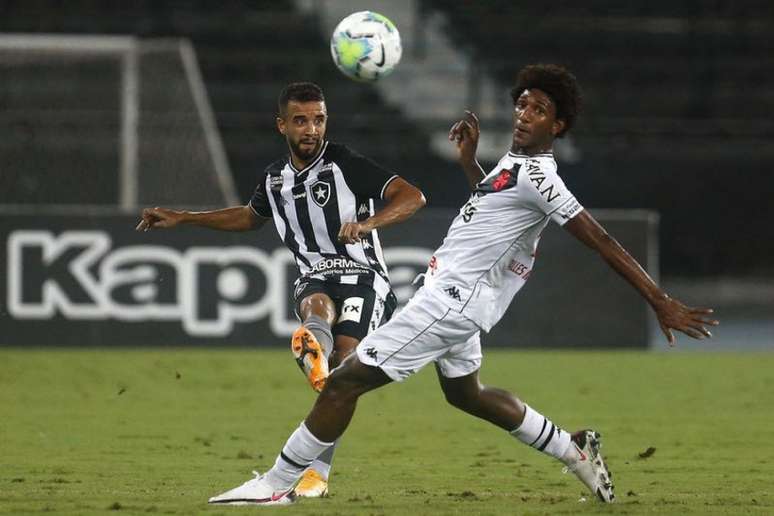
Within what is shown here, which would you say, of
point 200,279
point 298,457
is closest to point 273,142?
point 200,279

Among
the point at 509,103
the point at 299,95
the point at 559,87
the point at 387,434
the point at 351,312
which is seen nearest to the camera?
the point at 559,87

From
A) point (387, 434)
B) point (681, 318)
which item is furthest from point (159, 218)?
point (387, 434)

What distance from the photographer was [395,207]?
23.3 feet

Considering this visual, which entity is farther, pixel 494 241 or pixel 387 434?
pixel 387 434

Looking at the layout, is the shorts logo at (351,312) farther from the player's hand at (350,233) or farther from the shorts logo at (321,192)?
the player's hand at (350,233)

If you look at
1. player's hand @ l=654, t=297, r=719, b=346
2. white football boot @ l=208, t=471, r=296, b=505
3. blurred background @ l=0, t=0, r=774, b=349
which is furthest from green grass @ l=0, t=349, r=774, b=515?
blurred background @ l=0, t=0, r=774, b=349

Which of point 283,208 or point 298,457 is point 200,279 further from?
point 298,457

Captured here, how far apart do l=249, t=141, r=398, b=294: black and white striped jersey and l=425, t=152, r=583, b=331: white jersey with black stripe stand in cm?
97

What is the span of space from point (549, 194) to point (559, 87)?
53cm

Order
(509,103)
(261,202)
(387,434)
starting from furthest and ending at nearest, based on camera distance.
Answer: (509,103) → (387,434) → (261,202)

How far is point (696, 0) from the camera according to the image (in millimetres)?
23391

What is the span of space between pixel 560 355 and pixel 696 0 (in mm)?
10199

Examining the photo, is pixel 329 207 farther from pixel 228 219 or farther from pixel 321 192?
pixel 228 219

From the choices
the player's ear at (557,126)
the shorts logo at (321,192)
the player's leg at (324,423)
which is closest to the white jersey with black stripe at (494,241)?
the player's ear at (557,126)
